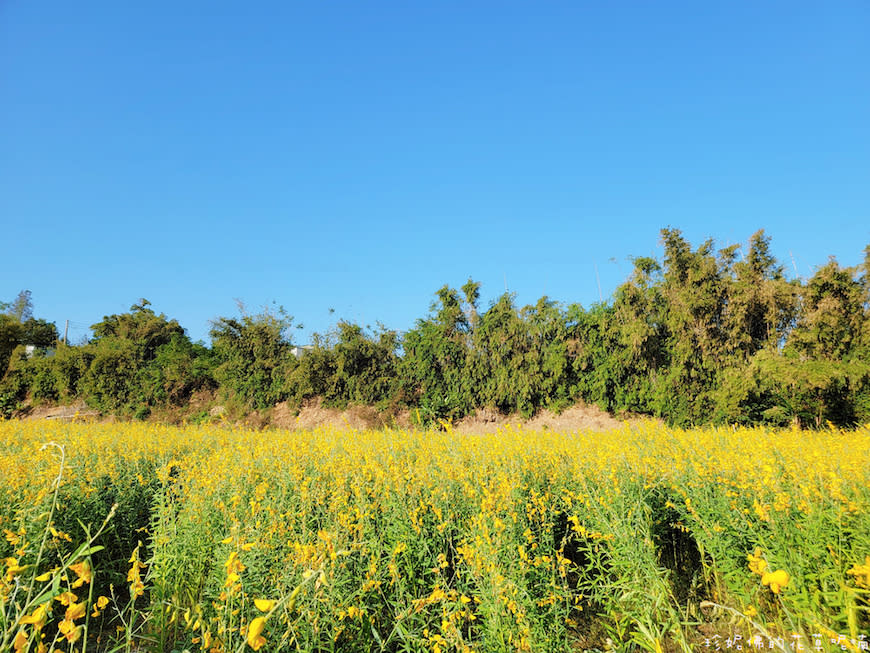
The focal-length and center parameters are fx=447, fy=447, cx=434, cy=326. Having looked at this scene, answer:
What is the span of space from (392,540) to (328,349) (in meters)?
12.2

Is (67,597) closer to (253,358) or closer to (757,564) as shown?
(757,564)

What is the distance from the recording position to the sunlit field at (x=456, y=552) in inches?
85.9

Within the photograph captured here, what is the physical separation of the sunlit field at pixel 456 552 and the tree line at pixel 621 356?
13.5 feet

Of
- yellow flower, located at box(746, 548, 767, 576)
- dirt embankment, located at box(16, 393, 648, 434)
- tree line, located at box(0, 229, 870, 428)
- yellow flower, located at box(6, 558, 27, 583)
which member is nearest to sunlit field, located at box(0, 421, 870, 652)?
yellow flower, located at box(746, 548, 767, 576)

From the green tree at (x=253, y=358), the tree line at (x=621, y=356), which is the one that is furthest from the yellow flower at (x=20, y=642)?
the green tree at (x=253, y=358)

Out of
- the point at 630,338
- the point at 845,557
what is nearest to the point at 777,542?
the point at 845,557

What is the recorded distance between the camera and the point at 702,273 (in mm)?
10656

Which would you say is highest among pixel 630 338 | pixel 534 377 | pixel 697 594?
pixel 630 338

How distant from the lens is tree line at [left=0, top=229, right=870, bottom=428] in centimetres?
980

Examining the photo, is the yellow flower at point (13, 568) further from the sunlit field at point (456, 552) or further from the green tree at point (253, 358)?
the green tree at point (253, 358)

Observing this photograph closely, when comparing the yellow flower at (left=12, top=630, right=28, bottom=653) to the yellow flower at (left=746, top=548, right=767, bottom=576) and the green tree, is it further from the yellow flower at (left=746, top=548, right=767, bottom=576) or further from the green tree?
the green tree

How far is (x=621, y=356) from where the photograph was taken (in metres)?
11.3

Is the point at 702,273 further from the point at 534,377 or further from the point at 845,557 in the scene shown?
the point at 845,557

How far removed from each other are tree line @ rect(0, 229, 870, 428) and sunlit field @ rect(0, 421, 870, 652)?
4.10 m
